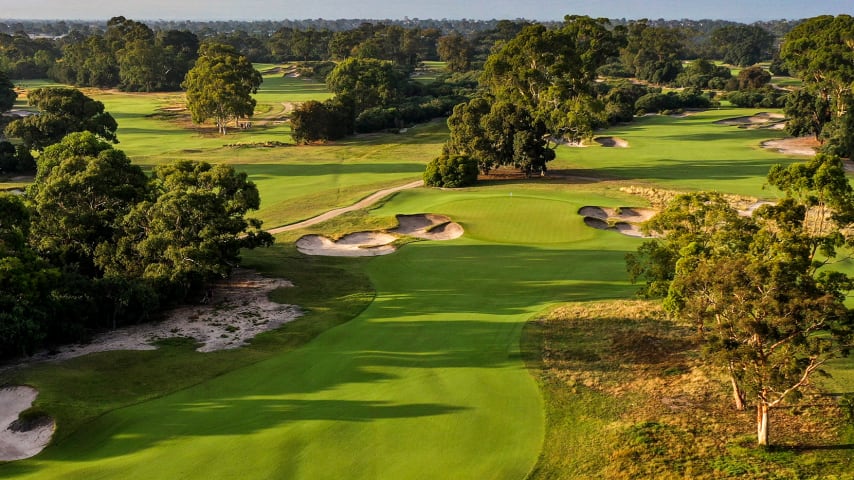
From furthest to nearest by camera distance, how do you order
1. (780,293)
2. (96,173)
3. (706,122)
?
(706,122) → (96,173) → (780,293)

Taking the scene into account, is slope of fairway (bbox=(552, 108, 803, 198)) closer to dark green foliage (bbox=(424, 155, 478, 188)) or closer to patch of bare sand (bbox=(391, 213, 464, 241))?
dark green foliage (bbox=(424, 155, 478, 188))

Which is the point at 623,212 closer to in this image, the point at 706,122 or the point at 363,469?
the point at 363,469

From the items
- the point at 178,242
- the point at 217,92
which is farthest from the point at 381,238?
the point at 217,92

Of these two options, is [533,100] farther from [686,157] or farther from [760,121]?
[760,121]

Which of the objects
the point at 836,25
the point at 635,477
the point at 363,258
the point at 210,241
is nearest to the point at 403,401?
the point at 635,477

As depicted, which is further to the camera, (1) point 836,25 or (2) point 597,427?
(1) point 836,25

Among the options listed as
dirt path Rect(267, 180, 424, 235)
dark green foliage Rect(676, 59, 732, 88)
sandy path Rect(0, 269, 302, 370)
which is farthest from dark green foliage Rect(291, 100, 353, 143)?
dark green foliage Rect(676, 59, 732, 88)
